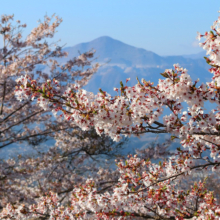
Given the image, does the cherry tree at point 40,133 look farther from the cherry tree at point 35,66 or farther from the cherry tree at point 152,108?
the cherry tree at point 152,108

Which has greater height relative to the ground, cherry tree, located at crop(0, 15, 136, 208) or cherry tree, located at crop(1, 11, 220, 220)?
cherry tree, located at crop(0, 15, 136, 208)

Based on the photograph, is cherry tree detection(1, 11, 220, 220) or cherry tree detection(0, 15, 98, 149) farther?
cherry tree detection(0, 15, 98, 149)

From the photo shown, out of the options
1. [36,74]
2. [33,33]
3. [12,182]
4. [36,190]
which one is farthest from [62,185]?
[33,33]

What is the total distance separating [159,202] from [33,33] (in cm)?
882

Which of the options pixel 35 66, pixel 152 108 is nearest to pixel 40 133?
pixel 35 66

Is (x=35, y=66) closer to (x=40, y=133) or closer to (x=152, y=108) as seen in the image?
(x=40, y=133)

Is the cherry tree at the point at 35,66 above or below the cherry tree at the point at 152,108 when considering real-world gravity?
above

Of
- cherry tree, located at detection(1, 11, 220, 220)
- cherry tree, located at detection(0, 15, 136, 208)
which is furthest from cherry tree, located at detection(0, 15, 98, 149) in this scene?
cherry tree, located at detection(1, 11, 220, 220)

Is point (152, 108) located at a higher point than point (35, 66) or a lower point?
lower

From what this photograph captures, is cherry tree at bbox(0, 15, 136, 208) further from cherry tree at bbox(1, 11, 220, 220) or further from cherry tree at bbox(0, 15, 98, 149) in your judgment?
cherry tree at bbox(1, 11, 220, 220)

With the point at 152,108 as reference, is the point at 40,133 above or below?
above

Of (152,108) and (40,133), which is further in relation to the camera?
(40,133)

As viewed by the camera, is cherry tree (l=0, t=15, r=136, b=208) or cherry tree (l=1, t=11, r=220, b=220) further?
cherry tree (l=0, t=15, r=136, b=208)

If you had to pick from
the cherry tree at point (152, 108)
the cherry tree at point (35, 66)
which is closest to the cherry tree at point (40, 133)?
the cherry tree at point (35, 66)
